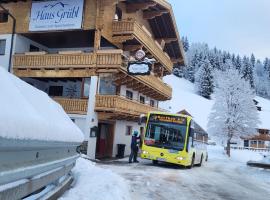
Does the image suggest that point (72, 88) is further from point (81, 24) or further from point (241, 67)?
point (241, 67)

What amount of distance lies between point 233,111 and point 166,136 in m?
38.3

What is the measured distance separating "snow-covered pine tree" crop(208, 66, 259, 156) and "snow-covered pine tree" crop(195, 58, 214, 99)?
50862 mm

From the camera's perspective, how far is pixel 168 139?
23109mm

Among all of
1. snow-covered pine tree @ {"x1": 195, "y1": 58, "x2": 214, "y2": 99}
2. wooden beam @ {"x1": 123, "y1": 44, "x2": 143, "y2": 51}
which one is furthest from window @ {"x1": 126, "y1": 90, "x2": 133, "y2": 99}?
snow-covered pine tree @ {"x1": 195, "y1": 58, "x2": 214, "y2": 99}

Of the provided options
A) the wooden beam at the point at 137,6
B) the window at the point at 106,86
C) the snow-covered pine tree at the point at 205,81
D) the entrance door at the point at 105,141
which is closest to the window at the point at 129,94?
the window at the point at 106,86

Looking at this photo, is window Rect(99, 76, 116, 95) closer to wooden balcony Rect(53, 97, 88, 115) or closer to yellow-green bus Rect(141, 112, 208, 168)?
wooden balcony Rect(53, 97, 88, 115)

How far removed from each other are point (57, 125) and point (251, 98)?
2230 inches

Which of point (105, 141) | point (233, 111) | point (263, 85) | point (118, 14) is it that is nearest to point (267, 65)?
point (263, 85)

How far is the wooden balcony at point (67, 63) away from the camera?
27.0m

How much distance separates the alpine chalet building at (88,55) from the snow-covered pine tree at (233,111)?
27.5 m

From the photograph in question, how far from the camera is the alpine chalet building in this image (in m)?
27.4

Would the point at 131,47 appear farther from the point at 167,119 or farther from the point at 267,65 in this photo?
the point at 267,65

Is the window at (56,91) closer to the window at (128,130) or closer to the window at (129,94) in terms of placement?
the window at (129,94)

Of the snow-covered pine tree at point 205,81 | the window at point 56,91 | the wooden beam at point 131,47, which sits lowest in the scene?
the window at point 56,91
